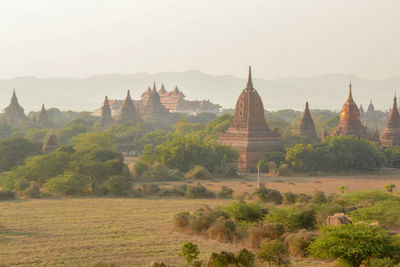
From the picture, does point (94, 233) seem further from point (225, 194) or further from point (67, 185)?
point (225, 194)

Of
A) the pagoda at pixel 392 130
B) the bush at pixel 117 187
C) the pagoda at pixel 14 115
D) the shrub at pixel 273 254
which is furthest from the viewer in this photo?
the pagoda at pixel 14 115

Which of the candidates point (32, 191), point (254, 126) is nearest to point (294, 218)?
point (32, 191)

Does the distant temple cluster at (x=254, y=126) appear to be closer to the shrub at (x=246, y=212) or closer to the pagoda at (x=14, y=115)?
the pagoda at (x=14, y=115)

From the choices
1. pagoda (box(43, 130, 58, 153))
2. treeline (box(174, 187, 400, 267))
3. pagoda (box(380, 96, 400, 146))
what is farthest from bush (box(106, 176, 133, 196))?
pagoda (box(380, 96, 400, 146))

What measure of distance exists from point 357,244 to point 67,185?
19.5m

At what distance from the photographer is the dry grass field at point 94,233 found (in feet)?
53.9

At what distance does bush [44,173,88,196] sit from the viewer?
1182 inches

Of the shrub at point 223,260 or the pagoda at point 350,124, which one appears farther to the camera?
the pagoda at point 350,124

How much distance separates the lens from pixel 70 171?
1302 inches

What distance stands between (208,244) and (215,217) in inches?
89.6

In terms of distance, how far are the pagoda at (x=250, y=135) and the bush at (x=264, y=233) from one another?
27565 millimetres

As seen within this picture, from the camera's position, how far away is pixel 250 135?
47594 mm

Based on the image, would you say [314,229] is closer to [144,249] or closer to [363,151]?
[144,249]

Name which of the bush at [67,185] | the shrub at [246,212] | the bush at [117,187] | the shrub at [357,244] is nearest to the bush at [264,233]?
the shrub at [246,212]
